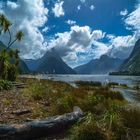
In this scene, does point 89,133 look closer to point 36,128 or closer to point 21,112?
point 36,128

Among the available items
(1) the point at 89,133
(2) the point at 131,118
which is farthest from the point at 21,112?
(2) the point at 131,118

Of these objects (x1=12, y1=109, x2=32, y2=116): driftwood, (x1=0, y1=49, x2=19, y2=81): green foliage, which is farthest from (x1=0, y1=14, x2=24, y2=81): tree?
(x1=12, y1=109, x2=32, y2=116): driftwood

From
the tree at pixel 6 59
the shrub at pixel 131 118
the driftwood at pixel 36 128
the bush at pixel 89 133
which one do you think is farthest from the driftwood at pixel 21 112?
the tree at pixel 6 59

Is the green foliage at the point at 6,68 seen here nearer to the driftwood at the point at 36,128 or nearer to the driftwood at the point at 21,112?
the driftwood at the point at 21,112

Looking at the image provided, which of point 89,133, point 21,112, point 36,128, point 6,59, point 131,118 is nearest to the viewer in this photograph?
point 89,133

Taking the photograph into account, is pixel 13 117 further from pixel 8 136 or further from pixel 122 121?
pixel 122 121

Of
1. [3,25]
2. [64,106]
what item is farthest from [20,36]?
[64,106]

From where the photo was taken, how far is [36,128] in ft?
23.4

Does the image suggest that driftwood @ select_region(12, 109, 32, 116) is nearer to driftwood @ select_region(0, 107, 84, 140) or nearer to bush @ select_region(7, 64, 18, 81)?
driftwood @ select_region(0, 107, 84, 140)

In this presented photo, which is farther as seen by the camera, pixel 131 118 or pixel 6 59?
pixel 6 59

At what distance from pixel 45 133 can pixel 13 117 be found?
211 centimetres

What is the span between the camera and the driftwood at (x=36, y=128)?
21.8 feet

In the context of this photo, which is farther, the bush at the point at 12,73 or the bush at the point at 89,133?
the bush at the point at 12,73

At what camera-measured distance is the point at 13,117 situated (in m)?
9.02
